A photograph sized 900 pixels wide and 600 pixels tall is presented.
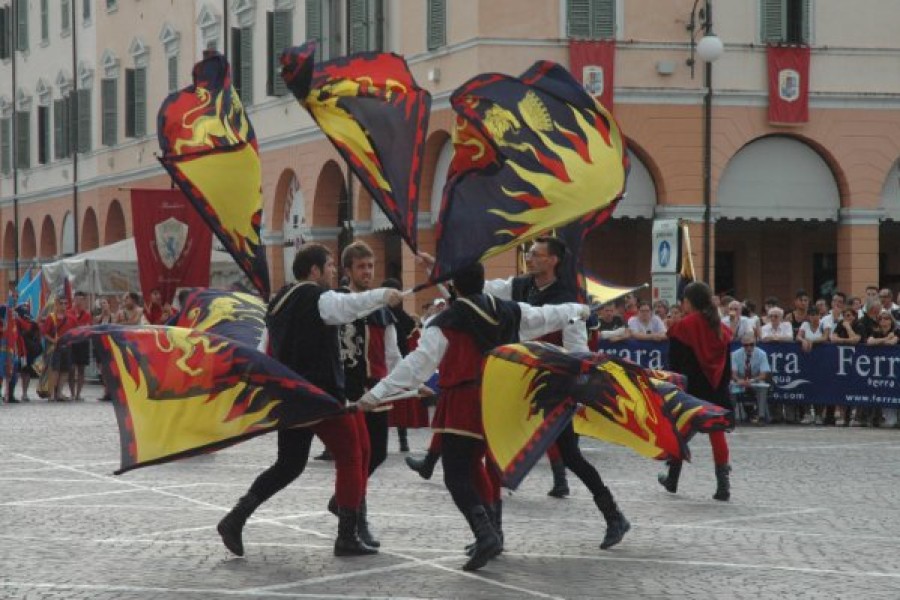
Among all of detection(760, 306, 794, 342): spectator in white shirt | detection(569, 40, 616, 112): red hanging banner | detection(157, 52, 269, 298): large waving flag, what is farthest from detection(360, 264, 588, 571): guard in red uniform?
detection(569, 40, 616, 112): red hanging banner

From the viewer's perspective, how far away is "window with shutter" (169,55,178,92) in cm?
5106

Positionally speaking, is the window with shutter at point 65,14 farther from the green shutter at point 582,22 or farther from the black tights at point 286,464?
the black tights at point 286,464

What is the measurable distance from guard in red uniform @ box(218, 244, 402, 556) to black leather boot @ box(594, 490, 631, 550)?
1.46 m

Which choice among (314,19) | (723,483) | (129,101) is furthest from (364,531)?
(129,101)

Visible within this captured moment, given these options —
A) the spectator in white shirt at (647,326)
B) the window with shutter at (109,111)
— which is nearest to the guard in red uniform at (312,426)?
the spectator in white shirt at (647,326)

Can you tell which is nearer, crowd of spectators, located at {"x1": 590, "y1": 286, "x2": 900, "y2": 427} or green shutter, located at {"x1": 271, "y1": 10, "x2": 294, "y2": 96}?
crowd of spectators, located at {"x1": 590, "y1": 286, "x2": 900, "y2": 427}

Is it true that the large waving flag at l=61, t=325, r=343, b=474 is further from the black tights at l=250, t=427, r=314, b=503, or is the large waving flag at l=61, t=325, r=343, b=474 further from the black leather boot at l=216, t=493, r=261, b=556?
the black leather boot at l=216, t=493, r=261, b=556

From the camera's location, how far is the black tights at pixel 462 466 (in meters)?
10.3

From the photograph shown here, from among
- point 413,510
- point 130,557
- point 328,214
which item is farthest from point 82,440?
point 328,214

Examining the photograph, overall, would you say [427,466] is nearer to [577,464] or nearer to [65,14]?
[577,464]

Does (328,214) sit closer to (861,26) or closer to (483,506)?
(861,26)

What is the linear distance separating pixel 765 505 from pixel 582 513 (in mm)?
1541

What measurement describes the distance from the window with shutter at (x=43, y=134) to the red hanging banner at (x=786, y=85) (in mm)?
33821

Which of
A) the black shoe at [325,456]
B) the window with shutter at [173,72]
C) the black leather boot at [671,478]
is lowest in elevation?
the black shoe at [325,456]
